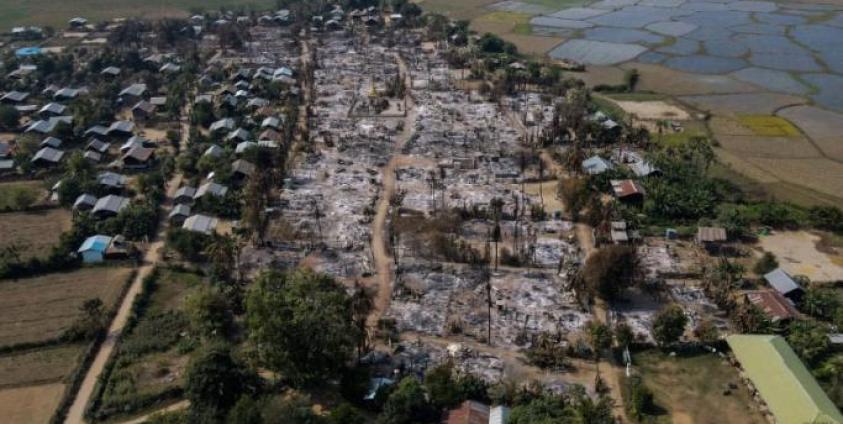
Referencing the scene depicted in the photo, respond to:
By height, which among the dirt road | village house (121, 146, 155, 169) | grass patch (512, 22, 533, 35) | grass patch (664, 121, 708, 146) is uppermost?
grass patch (512, 22, 533, 35)

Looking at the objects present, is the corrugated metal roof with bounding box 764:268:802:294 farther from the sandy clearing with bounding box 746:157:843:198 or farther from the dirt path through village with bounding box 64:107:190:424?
the dirt path through village with bounding box 64:107:190:424

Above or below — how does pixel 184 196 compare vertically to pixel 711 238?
above

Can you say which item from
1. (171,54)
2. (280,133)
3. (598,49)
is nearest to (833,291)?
(280,133)

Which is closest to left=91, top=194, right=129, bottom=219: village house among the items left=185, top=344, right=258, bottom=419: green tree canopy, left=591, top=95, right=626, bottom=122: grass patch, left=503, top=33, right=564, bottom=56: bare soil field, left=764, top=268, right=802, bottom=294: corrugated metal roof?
left=185, top=344, right=258, bottom=419: green tree canopy

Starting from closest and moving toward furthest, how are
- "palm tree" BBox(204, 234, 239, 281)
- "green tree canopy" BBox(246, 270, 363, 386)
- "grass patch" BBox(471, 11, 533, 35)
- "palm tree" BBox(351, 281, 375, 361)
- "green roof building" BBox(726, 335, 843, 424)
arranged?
1. "green roof building" BBox(726, 335, 843, 424)
2. "green tree canopy" BBox(246, 270, 363, 386)
3. "palm tree" BBox(351, 281, 375, 361)
4. "palm tree" BBox(204, 234, 239, 281)
5. "grass patch" BBox(471, 11, 533, 35)

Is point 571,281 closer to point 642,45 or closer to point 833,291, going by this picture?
point 833,291

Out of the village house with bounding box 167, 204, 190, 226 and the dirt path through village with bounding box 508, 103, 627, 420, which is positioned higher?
the village house with bounding box 167, 204, 190, 226

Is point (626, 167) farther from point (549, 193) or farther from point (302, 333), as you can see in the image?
point (302, 333)

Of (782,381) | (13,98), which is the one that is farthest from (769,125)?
(13,98)
